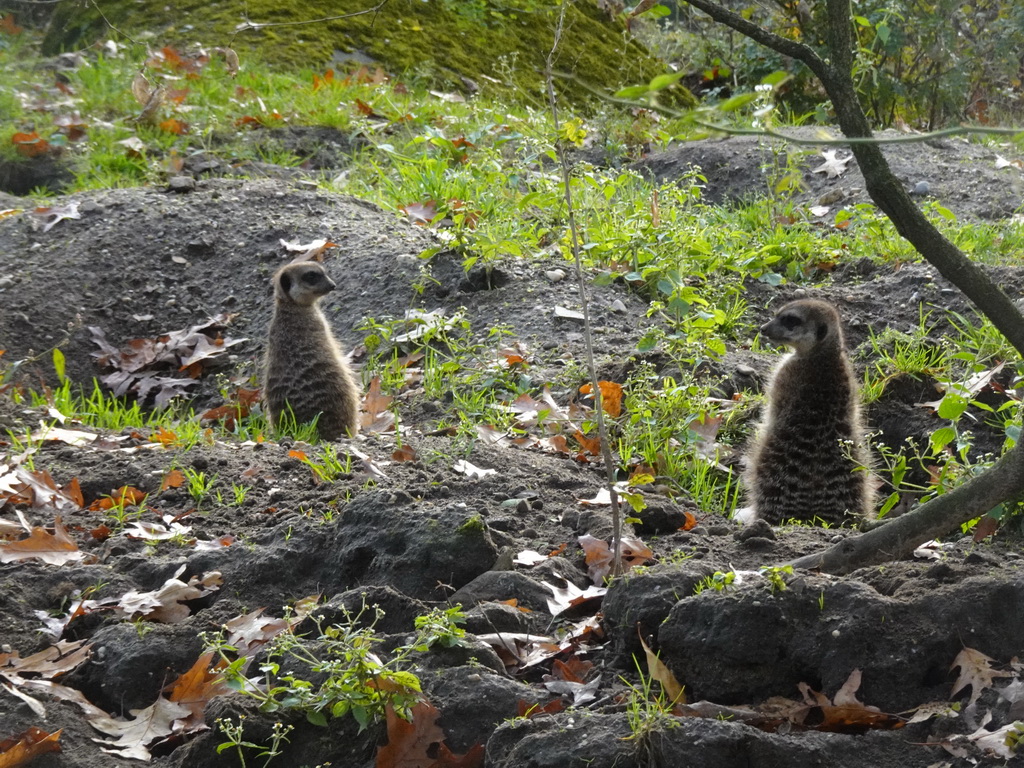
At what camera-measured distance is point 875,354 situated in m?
5.32

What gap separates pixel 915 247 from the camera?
2.52m

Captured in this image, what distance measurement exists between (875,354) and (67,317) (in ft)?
14.9

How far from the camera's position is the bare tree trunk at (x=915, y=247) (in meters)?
2.42

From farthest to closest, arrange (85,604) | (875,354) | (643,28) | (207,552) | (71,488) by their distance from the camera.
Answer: (643,28)
(875,354)
(71,488)
(207,552)
(85,604)

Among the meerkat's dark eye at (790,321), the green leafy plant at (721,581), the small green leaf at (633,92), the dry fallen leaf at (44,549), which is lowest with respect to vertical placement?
the dry fallen leaf at (44,549)

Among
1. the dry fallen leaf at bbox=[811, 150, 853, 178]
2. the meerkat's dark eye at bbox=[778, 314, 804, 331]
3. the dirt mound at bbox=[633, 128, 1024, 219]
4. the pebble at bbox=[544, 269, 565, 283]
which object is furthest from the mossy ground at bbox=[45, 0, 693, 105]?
the meerkat's dark eye at bbox=[778, 314, 804, 331]

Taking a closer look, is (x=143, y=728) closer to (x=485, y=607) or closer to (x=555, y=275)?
(x=485, y=607)

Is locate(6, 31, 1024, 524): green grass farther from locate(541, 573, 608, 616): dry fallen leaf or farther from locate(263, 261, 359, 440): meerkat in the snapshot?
locate(541, 573, 608, 616): dry fallen leaf

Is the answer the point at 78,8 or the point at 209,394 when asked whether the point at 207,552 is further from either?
the point at 78,8

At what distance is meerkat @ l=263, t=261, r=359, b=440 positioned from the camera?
5.21 metres

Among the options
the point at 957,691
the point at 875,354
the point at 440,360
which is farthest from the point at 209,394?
the point at 957,691

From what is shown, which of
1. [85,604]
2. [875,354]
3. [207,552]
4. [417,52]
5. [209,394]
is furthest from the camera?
[417,52]

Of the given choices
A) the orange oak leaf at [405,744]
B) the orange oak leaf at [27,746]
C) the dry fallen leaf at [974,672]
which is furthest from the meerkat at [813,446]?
the orange oak leaf at [27,746]

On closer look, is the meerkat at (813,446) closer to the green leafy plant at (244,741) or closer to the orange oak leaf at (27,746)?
the green leafy plant at (244,741)
